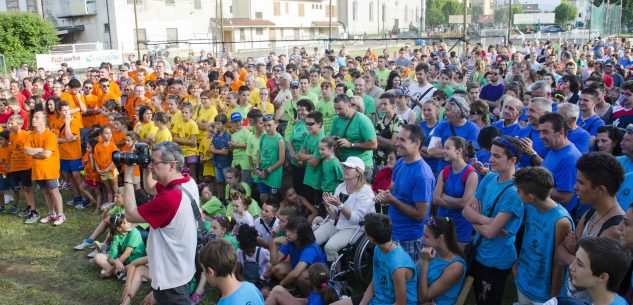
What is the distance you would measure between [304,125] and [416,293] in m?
4.17

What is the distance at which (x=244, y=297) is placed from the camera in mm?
3416

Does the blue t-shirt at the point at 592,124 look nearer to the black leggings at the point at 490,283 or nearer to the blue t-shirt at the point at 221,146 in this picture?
the black leggings at the point at 490,283

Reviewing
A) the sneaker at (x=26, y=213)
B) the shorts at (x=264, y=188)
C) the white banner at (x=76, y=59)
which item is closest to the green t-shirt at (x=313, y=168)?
the shorts at (x=264, y=188)

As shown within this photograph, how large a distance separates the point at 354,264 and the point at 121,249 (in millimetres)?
3030

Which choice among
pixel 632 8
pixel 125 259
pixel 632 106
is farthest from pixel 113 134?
pixel 632 8

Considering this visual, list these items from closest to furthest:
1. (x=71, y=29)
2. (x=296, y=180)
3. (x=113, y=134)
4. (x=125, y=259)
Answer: (x=125, y=259) → (x=296, y=180) → (x=113, y=134) → (x=71, y=29)

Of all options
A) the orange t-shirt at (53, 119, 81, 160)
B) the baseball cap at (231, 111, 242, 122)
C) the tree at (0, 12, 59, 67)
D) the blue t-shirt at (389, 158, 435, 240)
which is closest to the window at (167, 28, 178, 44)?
the tree at (0, 12, 59, 67)

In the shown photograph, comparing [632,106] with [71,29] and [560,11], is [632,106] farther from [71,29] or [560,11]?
[560,11]

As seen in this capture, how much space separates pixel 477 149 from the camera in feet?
19.1

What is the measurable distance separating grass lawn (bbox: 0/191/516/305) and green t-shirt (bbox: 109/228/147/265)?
0.32 metres

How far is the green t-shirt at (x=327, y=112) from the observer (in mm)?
8977

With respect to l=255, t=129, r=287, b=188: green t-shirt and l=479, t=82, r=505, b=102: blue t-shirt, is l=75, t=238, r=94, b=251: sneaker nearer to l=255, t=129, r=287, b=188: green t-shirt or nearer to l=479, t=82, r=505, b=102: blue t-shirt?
l=255, t=129, r=287, b=188: green t-shirt

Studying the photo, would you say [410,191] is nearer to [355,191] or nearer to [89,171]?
[355,191]

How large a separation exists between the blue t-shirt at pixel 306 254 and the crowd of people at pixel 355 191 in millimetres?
14
